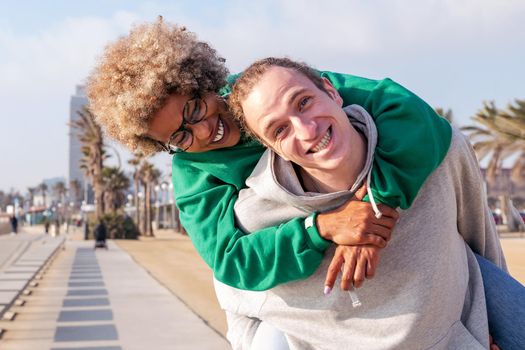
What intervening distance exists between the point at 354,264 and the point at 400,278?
0.64 feet

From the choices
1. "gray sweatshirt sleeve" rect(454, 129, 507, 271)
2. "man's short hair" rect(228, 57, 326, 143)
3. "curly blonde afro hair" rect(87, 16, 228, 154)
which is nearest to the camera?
"man's short hair" rect(228, 57, 326, 143)

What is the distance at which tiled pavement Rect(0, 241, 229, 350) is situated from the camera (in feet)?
22.4

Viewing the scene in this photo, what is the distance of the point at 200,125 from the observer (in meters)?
2.50

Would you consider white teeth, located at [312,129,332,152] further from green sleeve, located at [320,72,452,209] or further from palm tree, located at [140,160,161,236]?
palm tree, located at [140,160,161,236]

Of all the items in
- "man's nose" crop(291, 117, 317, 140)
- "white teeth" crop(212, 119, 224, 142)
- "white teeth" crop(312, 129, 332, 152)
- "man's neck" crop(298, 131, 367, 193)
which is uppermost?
"white teeth" crop(212, 119, 224, 142)

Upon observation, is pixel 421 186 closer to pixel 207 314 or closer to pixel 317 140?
pixel 317 140

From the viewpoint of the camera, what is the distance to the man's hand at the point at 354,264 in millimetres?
2070

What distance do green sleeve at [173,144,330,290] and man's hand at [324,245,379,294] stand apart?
0.06m

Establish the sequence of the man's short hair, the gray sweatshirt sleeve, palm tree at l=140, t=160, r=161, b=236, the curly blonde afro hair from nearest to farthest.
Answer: the man's short hair < the gray sweatshirt sleeve < the curly blonde afro hair < palm tree at l=140, t=160, r=161, b=236

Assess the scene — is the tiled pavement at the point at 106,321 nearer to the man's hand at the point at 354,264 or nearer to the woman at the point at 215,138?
the woman at the point at 215,138

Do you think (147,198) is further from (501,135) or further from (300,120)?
(300,120)

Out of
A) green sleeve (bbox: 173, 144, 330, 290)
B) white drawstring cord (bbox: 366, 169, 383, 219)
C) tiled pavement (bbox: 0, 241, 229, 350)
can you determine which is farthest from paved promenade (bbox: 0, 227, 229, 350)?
white drawstring cord (bbox: 366, 169, 383, 219)

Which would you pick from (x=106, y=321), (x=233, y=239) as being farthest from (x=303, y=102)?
(x=106, y=321)

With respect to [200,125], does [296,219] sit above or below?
below
